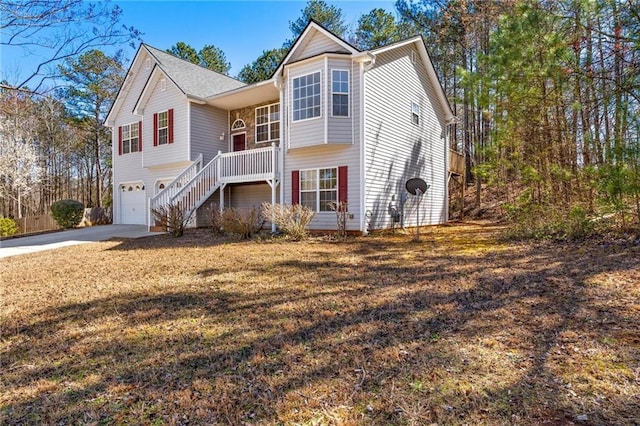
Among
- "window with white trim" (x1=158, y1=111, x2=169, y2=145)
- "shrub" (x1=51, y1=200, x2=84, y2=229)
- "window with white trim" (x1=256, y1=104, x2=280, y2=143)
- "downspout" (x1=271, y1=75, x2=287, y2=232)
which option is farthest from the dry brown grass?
"shrub" (x1=51, y1=200, x2=84, y2=229)

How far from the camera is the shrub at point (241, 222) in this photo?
36.9ft

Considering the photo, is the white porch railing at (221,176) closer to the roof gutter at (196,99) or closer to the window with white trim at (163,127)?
the roof gutter at (196,99)

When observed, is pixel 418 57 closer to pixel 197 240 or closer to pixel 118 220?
pixel 197 240

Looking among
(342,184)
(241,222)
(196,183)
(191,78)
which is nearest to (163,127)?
(191,78)

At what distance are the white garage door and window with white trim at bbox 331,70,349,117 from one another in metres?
11.4

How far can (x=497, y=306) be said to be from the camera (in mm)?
4332

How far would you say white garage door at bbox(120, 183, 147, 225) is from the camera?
58.3 feet

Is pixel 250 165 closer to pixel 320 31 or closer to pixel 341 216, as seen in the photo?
pixel 341 216

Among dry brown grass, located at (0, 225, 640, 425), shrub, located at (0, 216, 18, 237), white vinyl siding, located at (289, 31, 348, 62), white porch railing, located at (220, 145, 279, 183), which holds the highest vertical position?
white vinyl siding, located at (289, 31, 348, 62)

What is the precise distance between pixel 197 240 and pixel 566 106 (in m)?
10.7

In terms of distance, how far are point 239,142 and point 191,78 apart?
153 inches

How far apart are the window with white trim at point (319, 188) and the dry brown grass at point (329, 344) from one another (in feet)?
19.1

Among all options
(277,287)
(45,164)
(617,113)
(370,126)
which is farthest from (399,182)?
(45,164)

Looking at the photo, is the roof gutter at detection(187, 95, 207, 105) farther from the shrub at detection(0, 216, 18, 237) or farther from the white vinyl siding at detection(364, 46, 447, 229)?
the shrub at detection(0, 216, 18, 237)
